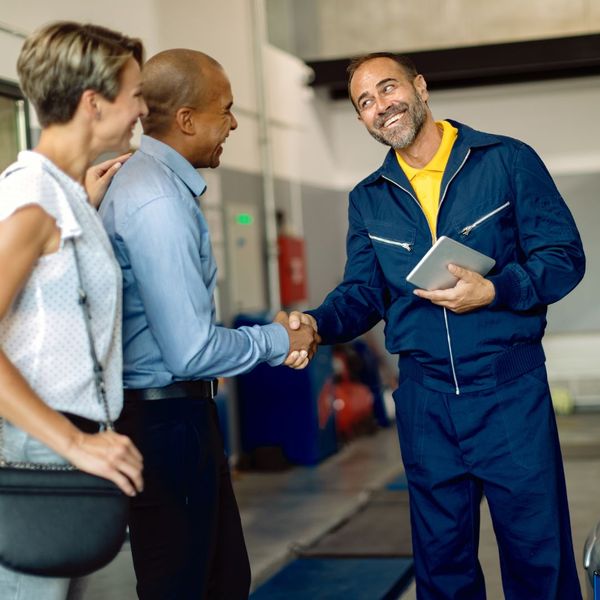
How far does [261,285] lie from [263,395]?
1067mm

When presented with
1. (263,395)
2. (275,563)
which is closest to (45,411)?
(275,563)

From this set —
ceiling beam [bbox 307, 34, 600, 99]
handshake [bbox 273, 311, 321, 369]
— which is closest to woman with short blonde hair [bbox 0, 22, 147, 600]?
handshake [bbox 273, 311, 321, 369]

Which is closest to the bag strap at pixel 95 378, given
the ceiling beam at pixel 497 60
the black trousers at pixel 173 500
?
the black trousers at pixel 173 500

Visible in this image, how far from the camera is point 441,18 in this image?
9531mm

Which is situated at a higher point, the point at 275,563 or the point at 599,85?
the point at 599,85

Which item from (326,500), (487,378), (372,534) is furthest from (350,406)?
(487,378)

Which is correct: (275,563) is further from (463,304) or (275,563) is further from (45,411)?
(45,411)

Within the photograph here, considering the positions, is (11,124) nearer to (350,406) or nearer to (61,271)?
(61,271)

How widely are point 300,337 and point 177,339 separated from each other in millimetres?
597

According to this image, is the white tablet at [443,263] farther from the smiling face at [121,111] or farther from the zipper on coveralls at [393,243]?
the smiling face at [121,111]

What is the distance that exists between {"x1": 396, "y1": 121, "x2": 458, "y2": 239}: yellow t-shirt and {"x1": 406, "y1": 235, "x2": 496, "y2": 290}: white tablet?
0.25 metres

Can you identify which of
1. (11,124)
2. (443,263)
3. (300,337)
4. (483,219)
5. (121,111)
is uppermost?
(11,124)

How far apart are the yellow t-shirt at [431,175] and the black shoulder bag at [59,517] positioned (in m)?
1.35

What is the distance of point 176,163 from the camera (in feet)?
7.42
